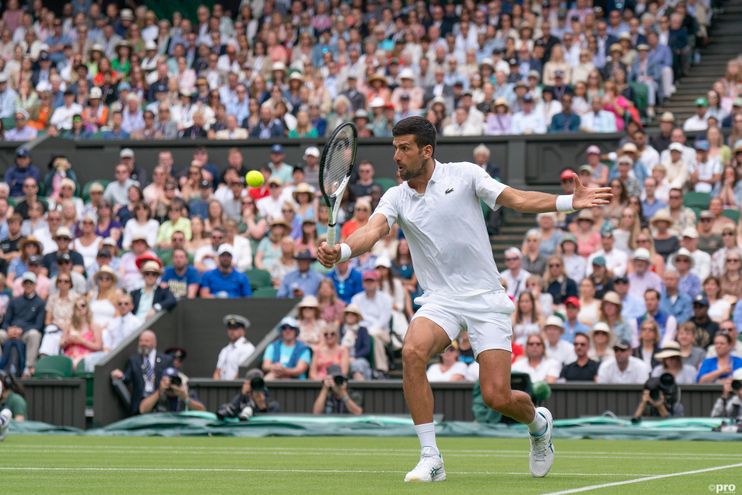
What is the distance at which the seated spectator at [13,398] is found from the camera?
57.7ft

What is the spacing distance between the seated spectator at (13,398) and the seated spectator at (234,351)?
2.59m

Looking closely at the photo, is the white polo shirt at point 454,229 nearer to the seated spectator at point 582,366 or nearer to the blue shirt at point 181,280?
the seated spectator at point 582,366

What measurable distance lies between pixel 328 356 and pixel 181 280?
3.85 metres

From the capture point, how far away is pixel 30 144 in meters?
25.8

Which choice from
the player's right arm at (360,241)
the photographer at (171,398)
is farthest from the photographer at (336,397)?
the player's right arm at (360,241)

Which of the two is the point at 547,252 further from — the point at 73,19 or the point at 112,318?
the point at 73,19

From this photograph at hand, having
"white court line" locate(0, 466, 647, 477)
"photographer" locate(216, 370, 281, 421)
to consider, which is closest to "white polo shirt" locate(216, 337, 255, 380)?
"photographer" locate(216, 370, 281, 421)

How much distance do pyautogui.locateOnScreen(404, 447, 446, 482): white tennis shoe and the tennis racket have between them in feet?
4.33

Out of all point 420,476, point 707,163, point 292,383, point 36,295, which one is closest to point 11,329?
point 36,295

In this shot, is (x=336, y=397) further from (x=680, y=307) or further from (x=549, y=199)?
(x=549, y=199)

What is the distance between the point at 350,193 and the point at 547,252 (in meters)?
3.79

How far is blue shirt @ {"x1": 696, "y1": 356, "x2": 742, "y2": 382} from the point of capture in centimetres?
1633

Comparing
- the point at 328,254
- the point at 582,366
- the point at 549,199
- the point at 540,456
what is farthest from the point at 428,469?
the point at 582,366

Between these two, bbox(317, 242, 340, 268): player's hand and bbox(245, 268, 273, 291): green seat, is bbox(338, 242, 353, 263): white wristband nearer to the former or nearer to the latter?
bbox(317, 242, 340, 268): player's hand
